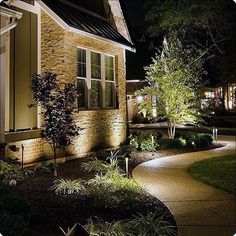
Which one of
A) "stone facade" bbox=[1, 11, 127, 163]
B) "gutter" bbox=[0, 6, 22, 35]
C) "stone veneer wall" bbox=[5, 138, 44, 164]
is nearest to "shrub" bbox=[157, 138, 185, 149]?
"stone facade" bbox=[1, 11, 127, 163]

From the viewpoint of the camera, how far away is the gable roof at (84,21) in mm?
11453

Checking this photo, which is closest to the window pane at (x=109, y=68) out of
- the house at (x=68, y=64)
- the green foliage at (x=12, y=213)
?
the house at (x=68, y=64)

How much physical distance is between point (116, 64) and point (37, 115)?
4.39 m

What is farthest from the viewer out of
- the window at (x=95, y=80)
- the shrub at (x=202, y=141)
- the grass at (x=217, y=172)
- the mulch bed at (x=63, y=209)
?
the shrub at (x=202, y=141)

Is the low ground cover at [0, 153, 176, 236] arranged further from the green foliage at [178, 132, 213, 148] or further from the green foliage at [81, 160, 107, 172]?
the green foliage at [178, 132, 213, 148]

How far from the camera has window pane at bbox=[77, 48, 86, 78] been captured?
1262 centimetres

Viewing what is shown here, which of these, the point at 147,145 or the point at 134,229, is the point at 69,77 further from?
the point at 134,229

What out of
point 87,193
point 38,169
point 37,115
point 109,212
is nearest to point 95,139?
point 37,115

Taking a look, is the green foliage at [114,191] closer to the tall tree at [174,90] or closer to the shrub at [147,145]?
the shrub at [147,145]

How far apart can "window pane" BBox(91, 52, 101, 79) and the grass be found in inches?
172

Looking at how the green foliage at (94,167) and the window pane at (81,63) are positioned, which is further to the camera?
the window pane at (81,63)

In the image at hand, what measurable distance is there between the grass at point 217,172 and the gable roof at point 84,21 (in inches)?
196

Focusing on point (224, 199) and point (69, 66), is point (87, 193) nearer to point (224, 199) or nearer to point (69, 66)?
point (224, 199)

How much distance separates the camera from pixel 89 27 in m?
12.7
